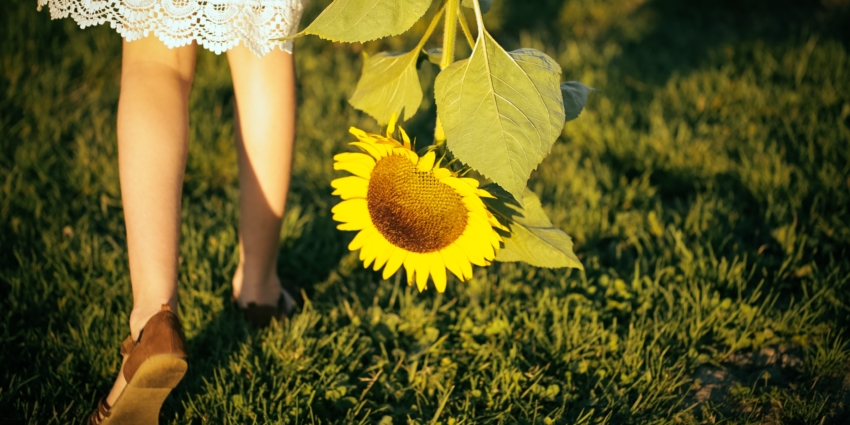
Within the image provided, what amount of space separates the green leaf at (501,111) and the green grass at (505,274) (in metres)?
0.72

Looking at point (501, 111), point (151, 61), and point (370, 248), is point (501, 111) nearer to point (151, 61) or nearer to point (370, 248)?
point (370, 248)

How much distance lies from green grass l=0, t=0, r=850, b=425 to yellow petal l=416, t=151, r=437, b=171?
65 cm

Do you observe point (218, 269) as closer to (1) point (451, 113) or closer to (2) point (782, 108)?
(1) point (451, 113)

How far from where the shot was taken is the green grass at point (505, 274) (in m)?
1.74

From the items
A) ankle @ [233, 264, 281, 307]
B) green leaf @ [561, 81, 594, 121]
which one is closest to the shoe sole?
ankle @ [233, 264, 281, 307]

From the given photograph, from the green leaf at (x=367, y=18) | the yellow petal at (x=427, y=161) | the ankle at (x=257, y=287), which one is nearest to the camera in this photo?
the green leaf at (x=367, y=18)

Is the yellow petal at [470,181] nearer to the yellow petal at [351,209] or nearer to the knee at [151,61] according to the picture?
the yellow petal at [351,209]

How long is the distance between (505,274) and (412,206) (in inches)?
33.0

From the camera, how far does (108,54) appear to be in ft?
10.9

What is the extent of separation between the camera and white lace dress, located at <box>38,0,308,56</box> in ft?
4.71

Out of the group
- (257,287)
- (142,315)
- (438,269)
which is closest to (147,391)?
(142,315)

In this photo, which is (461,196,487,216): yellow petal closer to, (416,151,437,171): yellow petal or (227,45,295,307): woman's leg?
(416,151,437,171): yellow petal

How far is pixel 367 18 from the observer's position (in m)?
1.26

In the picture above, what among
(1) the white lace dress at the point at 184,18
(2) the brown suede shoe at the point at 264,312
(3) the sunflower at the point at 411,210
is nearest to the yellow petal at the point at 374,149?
→ (3) the sunflower at the point at 411,210
